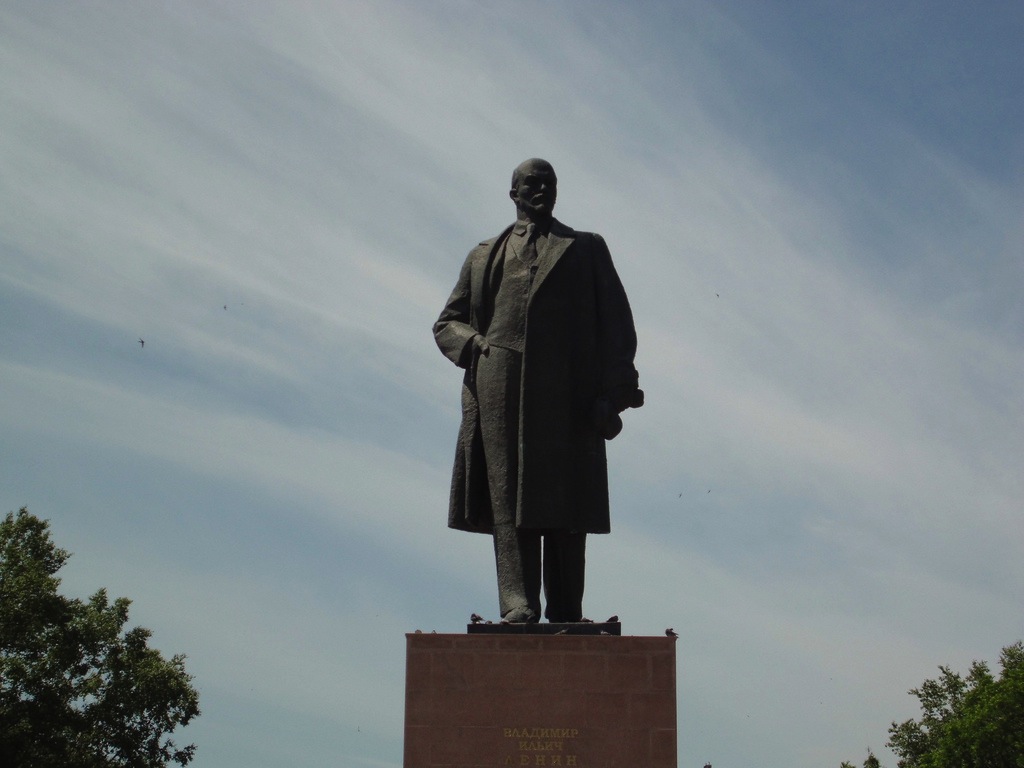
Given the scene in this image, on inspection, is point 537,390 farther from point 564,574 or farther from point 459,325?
point 564,574

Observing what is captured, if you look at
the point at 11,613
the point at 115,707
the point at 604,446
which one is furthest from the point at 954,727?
the point at 604,446

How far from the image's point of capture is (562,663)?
424 inches

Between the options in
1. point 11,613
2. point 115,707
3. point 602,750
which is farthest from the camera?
point 115,707

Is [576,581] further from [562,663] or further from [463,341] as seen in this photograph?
[463,341]

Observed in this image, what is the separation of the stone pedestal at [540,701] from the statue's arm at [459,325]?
2.65 meters

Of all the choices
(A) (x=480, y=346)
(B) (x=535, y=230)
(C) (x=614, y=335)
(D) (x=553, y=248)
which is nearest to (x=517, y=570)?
(A) (x=480, y=346)

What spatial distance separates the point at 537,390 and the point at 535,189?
193 cm

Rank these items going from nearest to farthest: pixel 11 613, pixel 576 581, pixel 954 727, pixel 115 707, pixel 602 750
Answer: pixel 602 750
pixel 576 581
pixel 11 613
pixel 115 707
pixel 954 727

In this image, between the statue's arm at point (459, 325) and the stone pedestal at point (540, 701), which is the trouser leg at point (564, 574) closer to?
the stone pedestal at point (540, 701)

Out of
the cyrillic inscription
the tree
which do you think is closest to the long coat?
the cyrillic inscription

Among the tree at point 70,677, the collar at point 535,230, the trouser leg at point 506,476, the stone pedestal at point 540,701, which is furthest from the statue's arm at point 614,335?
the tree at point 70,677

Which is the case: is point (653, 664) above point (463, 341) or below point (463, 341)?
below

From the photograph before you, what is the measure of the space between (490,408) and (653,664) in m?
2.68

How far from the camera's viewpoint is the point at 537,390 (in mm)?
11828
